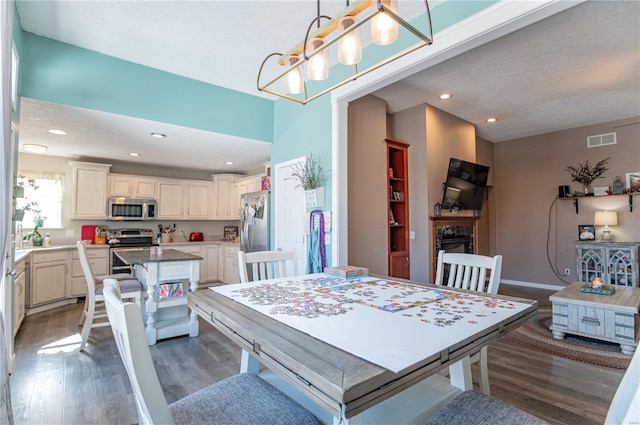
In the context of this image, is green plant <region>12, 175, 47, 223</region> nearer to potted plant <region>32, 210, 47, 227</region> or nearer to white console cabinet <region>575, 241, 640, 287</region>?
potted plant <region>32, 210, 47, 227</region>

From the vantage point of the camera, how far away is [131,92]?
3.19 metres

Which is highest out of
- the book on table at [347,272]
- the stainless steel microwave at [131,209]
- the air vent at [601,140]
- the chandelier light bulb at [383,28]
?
the air vent at [601,140]

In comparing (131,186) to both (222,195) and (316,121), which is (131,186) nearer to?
Answer: (222,195)

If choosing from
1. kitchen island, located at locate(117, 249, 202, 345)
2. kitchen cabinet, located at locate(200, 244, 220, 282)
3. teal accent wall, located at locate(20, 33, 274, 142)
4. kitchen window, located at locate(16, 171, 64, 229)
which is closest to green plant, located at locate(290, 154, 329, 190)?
teal accent wall, located at locate(20, 33, 274, 142)

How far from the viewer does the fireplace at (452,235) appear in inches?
169

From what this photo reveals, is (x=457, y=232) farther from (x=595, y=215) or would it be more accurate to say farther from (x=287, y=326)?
(x=287, y=326)

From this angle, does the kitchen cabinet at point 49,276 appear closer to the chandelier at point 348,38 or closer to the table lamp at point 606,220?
the chandelier at point 348,38

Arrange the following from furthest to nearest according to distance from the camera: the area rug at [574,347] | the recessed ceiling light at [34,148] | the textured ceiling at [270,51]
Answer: the recessed ceiling light at [34,148] → the area rug at [574,347] → the textured ceiling at [270,51]

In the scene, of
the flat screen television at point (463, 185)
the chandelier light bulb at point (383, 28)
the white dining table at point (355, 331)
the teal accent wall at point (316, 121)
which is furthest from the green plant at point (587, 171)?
the chandelier light bulb at point (383, 28)

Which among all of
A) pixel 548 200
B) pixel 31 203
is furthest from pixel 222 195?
pixel 548 200

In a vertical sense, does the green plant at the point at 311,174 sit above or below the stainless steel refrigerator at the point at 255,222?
above

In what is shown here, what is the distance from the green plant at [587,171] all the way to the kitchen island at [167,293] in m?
6.26

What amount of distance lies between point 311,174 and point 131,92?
6.67 ft

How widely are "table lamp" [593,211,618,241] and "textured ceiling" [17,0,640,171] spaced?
1.56m
